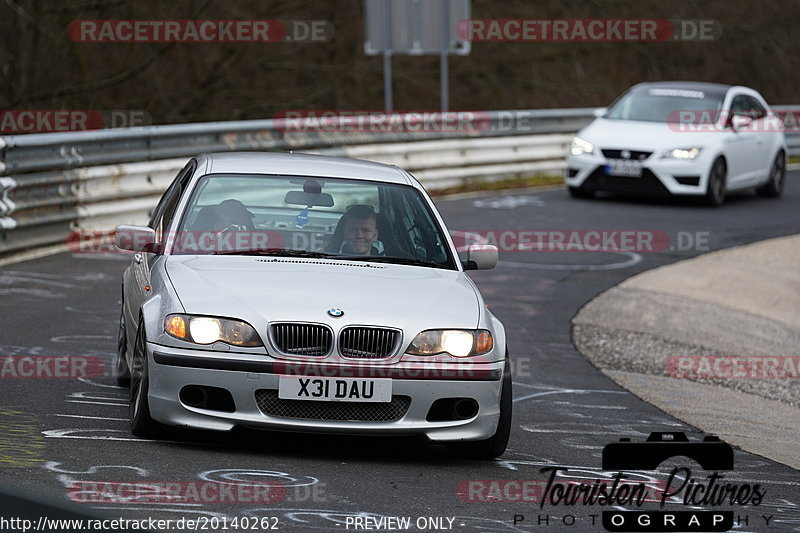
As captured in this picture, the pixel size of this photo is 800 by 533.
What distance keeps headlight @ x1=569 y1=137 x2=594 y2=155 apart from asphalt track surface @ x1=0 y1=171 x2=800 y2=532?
706cm

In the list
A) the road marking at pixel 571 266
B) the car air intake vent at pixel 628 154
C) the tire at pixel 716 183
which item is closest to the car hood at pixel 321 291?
the road marking at pixel 571 266

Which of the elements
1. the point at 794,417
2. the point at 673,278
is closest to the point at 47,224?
the point at 673,278

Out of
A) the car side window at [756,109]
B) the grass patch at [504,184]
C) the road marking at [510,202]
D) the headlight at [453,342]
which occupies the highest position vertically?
the car side window at [756,109]

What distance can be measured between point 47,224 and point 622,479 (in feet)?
26.8

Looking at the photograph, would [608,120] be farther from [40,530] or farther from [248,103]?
[40,530]

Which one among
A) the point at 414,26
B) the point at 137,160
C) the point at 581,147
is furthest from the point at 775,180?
the point at 137,160

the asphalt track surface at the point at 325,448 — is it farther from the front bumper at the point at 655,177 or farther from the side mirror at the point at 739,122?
the side mirror at the point at 739,122

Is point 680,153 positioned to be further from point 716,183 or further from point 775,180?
point 775,180

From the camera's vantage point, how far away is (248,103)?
77.4 feet

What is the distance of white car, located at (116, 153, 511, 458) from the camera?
623cm

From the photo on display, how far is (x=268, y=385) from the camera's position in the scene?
20.4 ft

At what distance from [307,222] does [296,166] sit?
0.41 meters

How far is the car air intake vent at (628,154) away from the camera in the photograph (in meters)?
19.0

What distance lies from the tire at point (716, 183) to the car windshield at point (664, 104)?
0.76 metres
